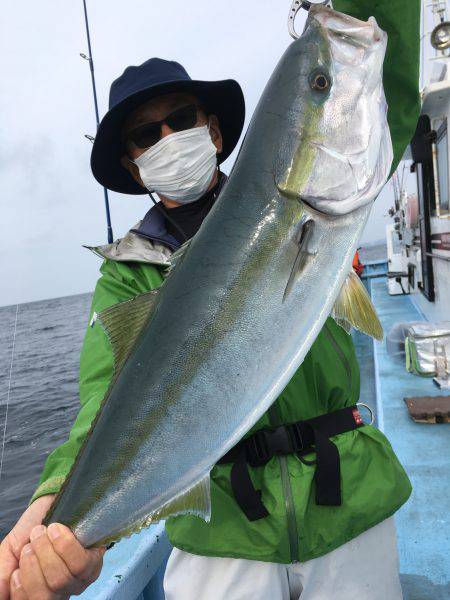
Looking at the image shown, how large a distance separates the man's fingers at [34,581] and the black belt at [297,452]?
29.3 inches

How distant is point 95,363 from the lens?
200 centimetres

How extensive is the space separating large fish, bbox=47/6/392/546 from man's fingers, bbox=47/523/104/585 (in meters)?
0.04

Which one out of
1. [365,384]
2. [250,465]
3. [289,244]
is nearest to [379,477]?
[250,465]

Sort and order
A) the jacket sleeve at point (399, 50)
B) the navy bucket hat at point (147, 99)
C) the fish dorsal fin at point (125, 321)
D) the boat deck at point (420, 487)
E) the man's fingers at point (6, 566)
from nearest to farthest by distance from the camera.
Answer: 1. the man's fingers at point (6, 566)
2. the fish dorsal fin at point (125, 321)
3. the jacket sleeve at point (399, 50)
4. the navy bucket hat at point (147, 99)
5. the boat deck at point (420, 487)

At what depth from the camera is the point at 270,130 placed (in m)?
1.62

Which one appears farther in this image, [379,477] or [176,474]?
[379,477]

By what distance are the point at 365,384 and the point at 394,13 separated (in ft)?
25.1

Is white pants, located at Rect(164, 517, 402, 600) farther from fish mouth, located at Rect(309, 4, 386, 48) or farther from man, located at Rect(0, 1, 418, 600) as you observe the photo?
fish mouth, located at Rect(309, 4, 386, 48)

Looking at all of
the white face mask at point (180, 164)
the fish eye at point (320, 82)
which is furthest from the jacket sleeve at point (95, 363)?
the fish eye at point (320, 82)

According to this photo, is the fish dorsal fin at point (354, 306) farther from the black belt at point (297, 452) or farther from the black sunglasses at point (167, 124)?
the black sunglasses at point (167, 124)

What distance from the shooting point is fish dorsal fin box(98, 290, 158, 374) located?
1739 millimetres

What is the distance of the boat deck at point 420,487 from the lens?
9.57 feet

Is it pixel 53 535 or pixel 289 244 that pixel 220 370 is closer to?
pixel 289 244

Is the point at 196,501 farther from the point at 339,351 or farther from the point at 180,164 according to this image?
the point at 180,164
